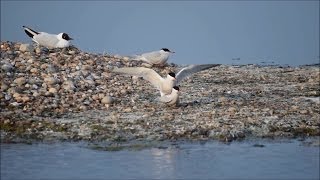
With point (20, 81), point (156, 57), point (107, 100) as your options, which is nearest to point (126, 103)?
point (107, 100)

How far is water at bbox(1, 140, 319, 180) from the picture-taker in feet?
29.3

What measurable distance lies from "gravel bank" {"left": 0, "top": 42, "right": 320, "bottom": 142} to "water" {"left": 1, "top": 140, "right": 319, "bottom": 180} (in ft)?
2.18

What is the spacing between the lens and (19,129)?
11.5 meters

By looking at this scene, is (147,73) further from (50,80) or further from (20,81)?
(20,81)

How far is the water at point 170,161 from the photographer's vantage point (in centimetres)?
892

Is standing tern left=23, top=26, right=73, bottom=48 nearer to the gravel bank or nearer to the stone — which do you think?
the gravel bank

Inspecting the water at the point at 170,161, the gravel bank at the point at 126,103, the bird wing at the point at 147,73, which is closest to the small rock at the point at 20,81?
the gravel bank at the point at 126,103

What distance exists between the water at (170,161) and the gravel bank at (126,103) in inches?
26.2

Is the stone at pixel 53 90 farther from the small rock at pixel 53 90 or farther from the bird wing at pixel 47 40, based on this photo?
the bird wing at pixel 47 40

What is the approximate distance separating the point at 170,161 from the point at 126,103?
13.2 ft

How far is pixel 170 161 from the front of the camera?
31.6 feet

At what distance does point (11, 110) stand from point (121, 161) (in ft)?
11.2

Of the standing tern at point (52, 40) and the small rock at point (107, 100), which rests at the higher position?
the standing tern at point (52, 40)

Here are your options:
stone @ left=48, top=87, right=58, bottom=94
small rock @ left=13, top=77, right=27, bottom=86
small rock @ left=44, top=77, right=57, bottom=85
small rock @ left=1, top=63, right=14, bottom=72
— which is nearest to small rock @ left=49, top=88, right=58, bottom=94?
stone @ left=48, top=87, right=58, bottom=94
